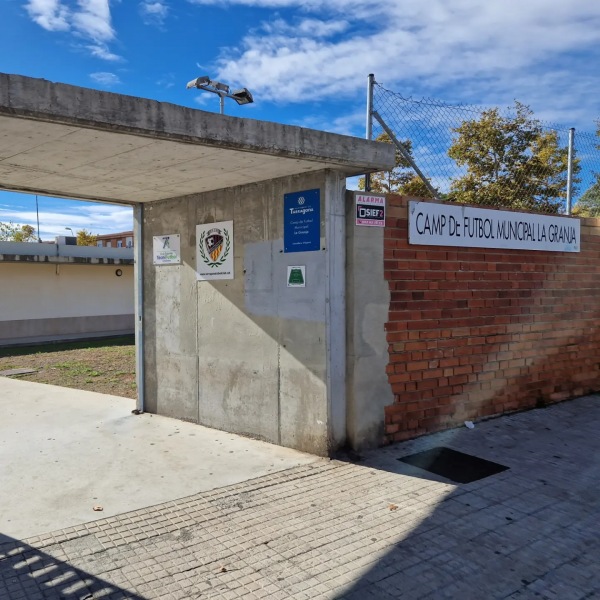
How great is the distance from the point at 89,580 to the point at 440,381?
13.0ft

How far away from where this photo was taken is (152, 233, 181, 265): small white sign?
22.0ft

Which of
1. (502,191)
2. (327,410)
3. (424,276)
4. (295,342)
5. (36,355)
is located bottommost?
(36,355)

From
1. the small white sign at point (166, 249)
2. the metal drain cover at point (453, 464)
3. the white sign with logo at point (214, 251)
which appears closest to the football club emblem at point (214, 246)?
the white sign with logo at point (214, 251)

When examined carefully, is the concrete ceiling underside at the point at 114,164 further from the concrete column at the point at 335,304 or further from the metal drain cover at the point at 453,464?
the metal drain cover at the point at 453,464

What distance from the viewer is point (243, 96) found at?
4.93m

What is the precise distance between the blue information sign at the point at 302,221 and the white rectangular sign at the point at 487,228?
1.05 metres

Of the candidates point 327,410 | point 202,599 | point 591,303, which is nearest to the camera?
point 202,599

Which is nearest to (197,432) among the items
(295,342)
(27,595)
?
(295,342)

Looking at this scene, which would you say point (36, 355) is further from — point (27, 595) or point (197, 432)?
point (27, 595)

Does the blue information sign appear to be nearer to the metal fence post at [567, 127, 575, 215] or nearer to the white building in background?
the metal fence post at [567, 127, 575, 215]

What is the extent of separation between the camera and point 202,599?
2.86 meters

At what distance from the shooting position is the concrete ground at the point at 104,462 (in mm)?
4066

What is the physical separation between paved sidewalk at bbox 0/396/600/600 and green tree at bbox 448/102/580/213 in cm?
412

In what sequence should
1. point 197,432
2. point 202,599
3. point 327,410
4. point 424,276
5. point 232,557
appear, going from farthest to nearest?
1. point 197,432
2. point 424,276
3. point 327,410
4. point 232,557
5. point 202,599
